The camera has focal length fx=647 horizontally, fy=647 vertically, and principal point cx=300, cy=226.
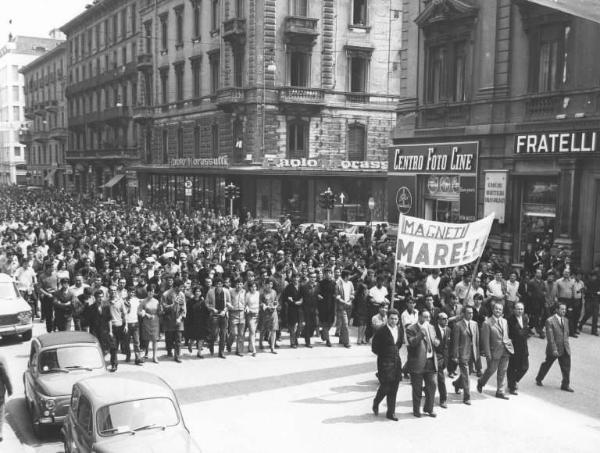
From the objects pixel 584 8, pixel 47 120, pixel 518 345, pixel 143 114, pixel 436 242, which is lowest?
pixel 518 345

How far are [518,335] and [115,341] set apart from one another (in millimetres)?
7698

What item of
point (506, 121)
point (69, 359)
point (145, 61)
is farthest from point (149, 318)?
point (145, 61)

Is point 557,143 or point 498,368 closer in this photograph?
point 498,368

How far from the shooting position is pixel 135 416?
752 cm

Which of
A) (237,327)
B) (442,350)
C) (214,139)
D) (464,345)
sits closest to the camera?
(442,350)

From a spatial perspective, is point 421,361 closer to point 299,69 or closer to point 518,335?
point 518,335

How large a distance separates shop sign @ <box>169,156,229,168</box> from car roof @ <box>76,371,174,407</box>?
32.4 meters

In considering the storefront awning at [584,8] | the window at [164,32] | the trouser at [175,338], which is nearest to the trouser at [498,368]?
the trouser at [175,338]

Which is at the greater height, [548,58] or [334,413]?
[548,58]

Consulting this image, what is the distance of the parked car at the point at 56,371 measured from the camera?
918 cm

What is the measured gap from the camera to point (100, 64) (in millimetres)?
66000

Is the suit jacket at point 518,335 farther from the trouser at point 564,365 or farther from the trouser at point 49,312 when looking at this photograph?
the trouser at point 49,312

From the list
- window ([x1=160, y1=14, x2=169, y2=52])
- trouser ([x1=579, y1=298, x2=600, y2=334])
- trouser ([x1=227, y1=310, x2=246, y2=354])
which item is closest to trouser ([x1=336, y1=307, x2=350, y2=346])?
trouser ([x1=227, y1=310, x2=246, y2=354])

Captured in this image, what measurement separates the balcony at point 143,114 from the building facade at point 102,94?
13.6 feet
